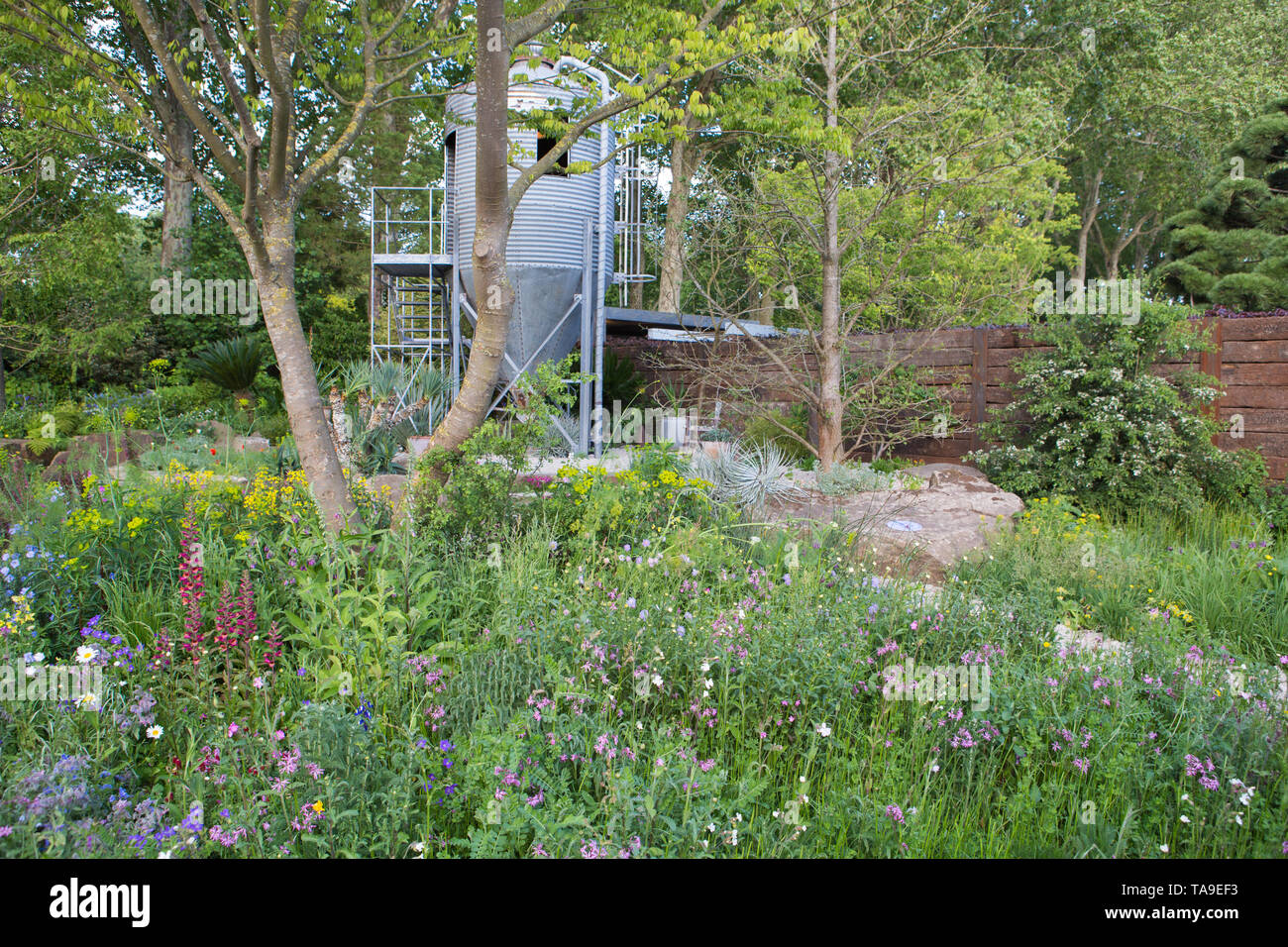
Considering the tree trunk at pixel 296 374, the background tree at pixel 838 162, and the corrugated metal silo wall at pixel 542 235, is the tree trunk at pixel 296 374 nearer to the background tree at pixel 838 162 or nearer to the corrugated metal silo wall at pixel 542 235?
the background tree at pixel 838 162

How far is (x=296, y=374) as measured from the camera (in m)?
4.19

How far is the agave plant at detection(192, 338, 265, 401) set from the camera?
13.5m

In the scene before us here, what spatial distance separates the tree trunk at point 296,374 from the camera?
4113mm

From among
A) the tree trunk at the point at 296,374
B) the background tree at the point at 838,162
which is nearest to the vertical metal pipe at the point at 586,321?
the background tree at the point at 838,162

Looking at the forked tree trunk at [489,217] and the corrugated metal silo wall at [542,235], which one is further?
the corrugated metal silo wall at [542,235]

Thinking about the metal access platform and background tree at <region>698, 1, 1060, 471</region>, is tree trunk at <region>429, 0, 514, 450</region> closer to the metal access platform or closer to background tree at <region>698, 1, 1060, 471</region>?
background tree at <region>698, 1, 1060, 471</region>

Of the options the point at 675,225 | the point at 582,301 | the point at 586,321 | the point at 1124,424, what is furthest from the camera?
the point at 675,225

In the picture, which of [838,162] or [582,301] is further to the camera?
[582,301]

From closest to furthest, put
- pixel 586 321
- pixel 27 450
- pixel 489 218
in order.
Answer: pixel 489 218
pixel 27 450
pixel 586 321

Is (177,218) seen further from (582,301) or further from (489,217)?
(489,217)

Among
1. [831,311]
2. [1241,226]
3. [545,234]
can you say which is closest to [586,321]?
[545,234]

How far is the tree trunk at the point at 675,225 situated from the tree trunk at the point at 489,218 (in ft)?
42.9

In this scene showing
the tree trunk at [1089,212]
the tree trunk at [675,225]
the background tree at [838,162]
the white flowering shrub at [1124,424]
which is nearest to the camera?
the background tree at [838,162]

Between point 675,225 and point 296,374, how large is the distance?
1533cm
